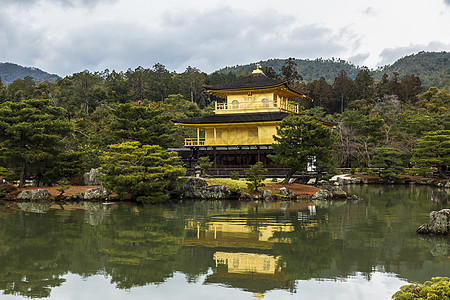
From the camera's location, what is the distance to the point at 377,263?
909 centimetres

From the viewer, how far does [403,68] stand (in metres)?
115

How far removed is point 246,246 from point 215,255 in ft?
3.89

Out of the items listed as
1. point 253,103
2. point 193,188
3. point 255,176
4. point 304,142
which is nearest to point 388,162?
point 253,103

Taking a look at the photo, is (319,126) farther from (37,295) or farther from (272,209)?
(37,295)

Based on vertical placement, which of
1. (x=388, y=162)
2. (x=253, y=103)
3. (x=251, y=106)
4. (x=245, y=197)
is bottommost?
(x=245, y=197)

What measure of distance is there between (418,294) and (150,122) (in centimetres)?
2373

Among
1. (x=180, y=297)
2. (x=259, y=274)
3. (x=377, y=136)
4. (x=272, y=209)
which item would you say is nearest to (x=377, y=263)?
(x=259, y=274)

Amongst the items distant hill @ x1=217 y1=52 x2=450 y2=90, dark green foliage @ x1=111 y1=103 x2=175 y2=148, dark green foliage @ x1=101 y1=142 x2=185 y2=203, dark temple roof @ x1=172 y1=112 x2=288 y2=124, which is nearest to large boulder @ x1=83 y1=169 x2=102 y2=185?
dark green foliage @ x1=111 y1=103 x2=175 y2=148

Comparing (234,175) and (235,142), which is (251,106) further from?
(234,175)

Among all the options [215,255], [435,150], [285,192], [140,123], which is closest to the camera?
[215,255]

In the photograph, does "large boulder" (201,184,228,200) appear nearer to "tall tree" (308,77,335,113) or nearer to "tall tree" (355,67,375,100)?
"tall tree" (308,77,335,113)

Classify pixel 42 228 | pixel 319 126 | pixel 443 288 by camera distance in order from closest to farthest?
1. pixel 443 288
2. pixel 42 228
3. pixel 319 126

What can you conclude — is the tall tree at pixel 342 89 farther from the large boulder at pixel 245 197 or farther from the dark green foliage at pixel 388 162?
the large boulder at pixel 245 197

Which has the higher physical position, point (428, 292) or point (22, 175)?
point (22, 175)
